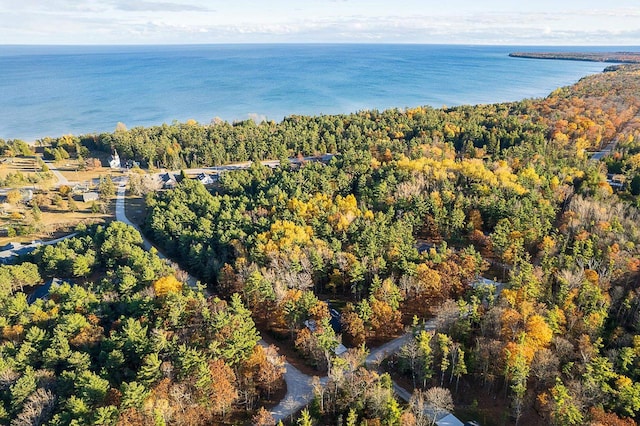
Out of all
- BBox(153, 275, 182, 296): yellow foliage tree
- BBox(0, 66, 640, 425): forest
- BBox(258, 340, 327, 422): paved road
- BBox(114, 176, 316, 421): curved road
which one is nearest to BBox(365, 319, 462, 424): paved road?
BBox(0, 66, 640, 425): forest

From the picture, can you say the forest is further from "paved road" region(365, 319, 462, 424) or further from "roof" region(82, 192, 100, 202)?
"roof" region(82, 192, 100, 202)

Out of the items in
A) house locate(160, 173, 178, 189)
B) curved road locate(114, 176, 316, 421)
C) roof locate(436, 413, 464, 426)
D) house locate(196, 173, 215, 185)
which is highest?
house locate(196, 173, 215, 185)

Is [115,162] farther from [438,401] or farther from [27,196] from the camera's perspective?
[438,401]

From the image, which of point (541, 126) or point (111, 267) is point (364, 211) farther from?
point (541, 126)

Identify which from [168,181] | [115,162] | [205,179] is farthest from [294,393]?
[115,162]

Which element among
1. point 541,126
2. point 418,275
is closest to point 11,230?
point 418,275

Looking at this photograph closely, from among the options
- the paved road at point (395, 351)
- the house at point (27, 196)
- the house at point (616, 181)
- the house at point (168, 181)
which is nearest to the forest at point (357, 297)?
the paved road at point (395, 351)

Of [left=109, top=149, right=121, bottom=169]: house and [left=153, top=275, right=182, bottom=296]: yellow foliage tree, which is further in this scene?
[left=109, top=149, right=121, bottom=169]: house
